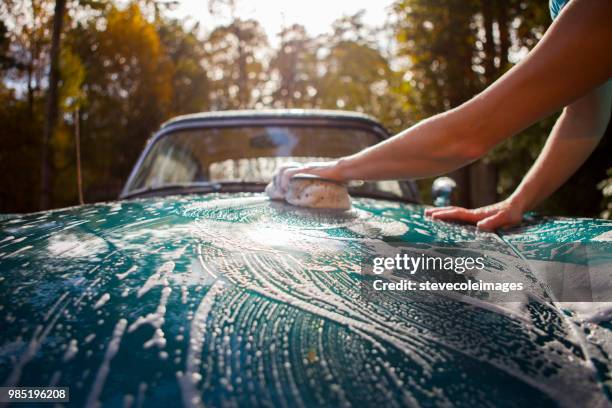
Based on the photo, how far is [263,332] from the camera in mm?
659

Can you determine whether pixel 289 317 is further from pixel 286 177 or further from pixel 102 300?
pixel 286 177

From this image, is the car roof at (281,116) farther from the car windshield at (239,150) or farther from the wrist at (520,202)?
the wrist at (520,202)

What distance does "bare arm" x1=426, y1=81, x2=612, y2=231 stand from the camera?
4.93 feet

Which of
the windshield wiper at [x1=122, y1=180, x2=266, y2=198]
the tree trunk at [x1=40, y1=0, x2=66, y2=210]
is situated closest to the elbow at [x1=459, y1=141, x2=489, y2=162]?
the windshield wiper at [x1=122, y1=180, x2=266, y2=198]

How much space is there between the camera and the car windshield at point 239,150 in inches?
99.5

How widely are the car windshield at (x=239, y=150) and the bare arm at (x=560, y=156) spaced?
2.90 ft

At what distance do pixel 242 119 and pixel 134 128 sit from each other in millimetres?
15041

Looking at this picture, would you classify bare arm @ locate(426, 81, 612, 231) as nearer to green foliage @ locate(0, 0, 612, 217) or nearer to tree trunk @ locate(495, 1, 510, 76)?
green foliage @ locate(0, 0, 612, 217)

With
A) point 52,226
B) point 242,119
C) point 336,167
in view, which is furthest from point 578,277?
point 242,119

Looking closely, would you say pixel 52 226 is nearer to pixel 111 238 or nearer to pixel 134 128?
pixel 111 238

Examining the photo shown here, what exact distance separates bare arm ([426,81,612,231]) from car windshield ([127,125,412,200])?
0.88m

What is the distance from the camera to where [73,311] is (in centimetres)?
70

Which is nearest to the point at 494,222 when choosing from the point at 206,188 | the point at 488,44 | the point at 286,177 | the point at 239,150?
the point at 286,177

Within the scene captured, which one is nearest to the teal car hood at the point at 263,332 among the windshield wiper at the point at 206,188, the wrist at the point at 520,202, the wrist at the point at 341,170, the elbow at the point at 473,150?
the elbow at the point at 473,150
